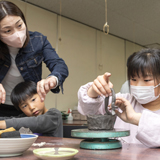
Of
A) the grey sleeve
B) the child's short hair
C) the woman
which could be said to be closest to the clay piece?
the woman

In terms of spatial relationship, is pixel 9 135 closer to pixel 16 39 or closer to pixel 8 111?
pixel 16 39

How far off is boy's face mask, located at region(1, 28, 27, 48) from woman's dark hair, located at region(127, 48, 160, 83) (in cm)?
79

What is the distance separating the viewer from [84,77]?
5.70m

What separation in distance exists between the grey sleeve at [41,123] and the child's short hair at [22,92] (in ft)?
0.74

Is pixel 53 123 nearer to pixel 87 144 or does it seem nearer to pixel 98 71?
pixel 87 144

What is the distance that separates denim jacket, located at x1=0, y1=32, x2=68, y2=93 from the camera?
1696 millimetres

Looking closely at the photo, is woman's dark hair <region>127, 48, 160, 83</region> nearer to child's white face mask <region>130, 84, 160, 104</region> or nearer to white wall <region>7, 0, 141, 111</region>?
child's white face mask <region>130, 84, 160, 104</region>

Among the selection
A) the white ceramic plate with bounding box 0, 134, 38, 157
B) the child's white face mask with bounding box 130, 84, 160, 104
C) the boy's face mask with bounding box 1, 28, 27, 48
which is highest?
the boy's face mask with bounding box 1, 28, 27, 48

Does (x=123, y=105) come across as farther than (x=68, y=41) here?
No

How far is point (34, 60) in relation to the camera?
1759mm

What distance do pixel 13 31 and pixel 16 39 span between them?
0.06 metres

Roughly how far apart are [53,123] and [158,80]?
2.58 feet

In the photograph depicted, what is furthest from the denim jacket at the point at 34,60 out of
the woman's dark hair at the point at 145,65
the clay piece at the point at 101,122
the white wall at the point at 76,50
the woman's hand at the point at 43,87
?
the white wall at the point at 76,50

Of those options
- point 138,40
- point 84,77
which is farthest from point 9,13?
point 138,40
